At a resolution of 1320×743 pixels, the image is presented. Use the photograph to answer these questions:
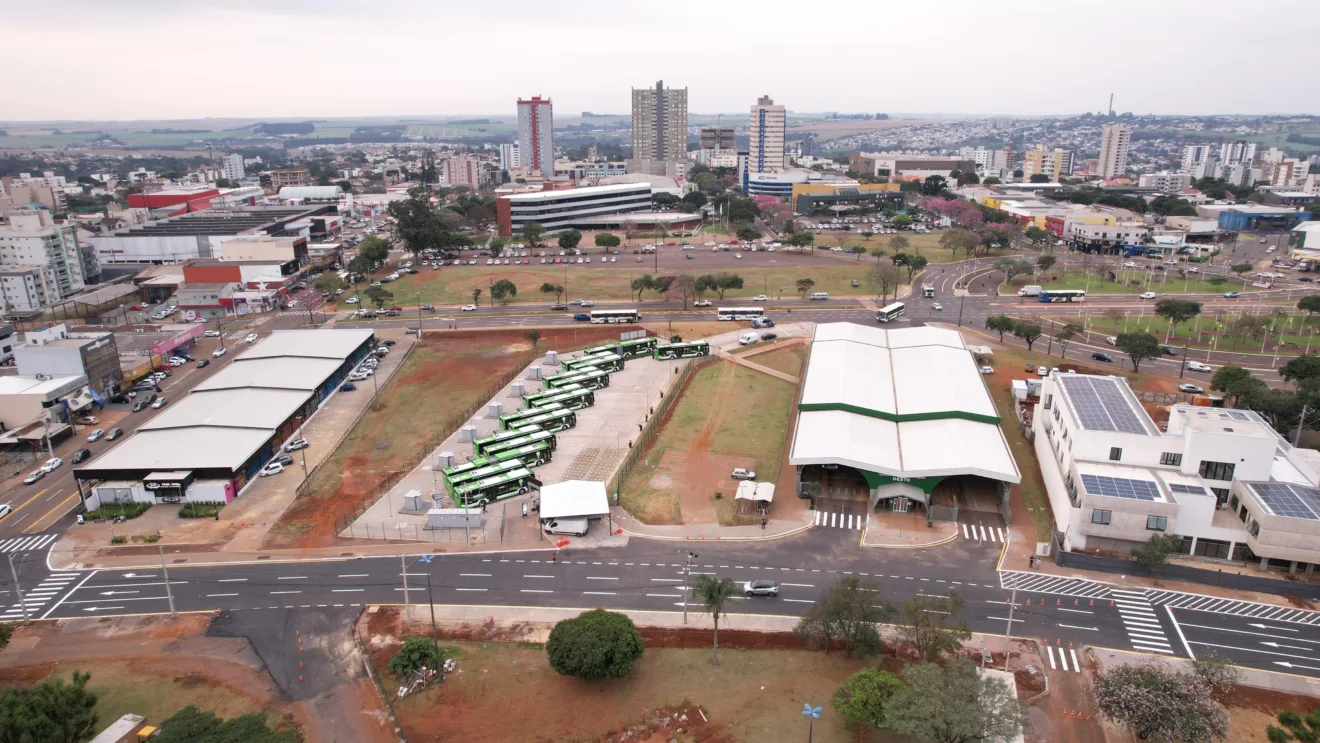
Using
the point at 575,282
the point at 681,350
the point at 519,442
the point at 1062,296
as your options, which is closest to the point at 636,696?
the point at 519,442

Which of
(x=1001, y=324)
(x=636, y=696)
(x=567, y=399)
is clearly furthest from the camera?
(x=1001, y=324)

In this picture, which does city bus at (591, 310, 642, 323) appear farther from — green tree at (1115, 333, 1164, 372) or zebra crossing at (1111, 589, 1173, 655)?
zebra crossing at (1111, 589, 1173, 655)

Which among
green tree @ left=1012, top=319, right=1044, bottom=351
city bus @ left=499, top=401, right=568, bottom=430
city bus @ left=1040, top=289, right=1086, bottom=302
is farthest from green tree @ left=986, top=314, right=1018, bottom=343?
city bus @ left=499, top=401, right=568, bottom=430

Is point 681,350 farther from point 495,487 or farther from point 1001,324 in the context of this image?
point 1001,324

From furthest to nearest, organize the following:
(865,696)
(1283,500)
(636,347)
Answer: (636,347) < (1283,500) < (865,696)

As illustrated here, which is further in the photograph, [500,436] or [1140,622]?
[500,436]

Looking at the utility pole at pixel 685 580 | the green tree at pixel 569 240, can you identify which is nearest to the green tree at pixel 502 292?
the green tree at pixel 569 240

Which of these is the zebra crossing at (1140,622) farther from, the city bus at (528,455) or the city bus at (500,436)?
the city bus at (500,436)
